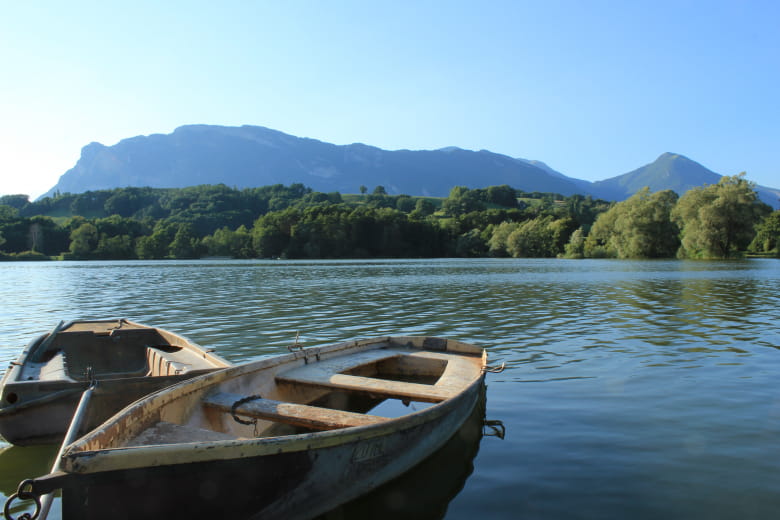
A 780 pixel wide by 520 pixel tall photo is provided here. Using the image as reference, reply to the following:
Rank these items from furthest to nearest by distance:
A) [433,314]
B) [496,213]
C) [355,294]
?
1. [496,213]
2. [355,294]
3. [433,314]

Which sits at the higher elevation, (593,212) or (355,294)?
(593,212)

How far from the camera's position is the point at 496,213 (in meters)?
173

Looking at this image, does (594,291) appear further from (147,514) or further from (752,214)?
(752,214)

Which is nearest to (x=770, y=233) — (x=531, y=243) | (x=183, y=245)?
(x=531, y=243)

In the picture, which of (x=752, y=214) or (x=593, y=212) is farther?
(x=593, y=212)

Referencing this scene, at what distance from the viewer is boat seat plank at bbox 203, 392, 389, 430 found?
20.3 feet

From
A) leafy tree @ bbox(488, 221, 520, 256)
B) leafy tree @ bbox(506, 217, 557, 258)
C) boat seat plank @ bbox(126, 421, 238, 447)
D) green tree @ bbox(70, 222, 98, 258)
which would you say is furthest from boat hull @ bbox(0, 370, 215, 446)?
green tree @ bbox(70, 222, 98, 258)

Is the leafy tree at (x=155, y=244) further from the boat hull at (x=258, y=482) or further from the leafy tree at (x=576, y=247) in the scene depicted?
the boat hull at (x=258, y=482)

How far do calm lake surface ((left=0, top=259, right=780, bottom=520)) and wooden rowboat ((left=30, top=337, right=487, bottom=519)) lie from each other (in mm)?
843

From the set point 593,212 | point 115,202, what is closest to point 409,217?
point 593,212

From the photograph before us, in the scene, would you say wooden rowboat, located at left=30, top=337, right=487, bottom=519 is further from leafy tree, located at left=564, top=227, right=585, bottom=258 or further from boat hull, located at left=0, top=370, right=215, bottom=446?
leafy tree, located at left=564, top=227, right=585, bottom=258

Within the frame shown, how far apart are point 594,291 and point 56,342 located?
30.0 m

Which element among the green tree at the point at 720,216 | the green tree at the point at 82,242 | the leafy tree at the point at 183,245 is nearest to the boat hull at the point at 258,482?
the green tree at the point at 720,216

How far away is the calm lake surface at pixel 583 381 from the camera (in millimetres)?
6539
